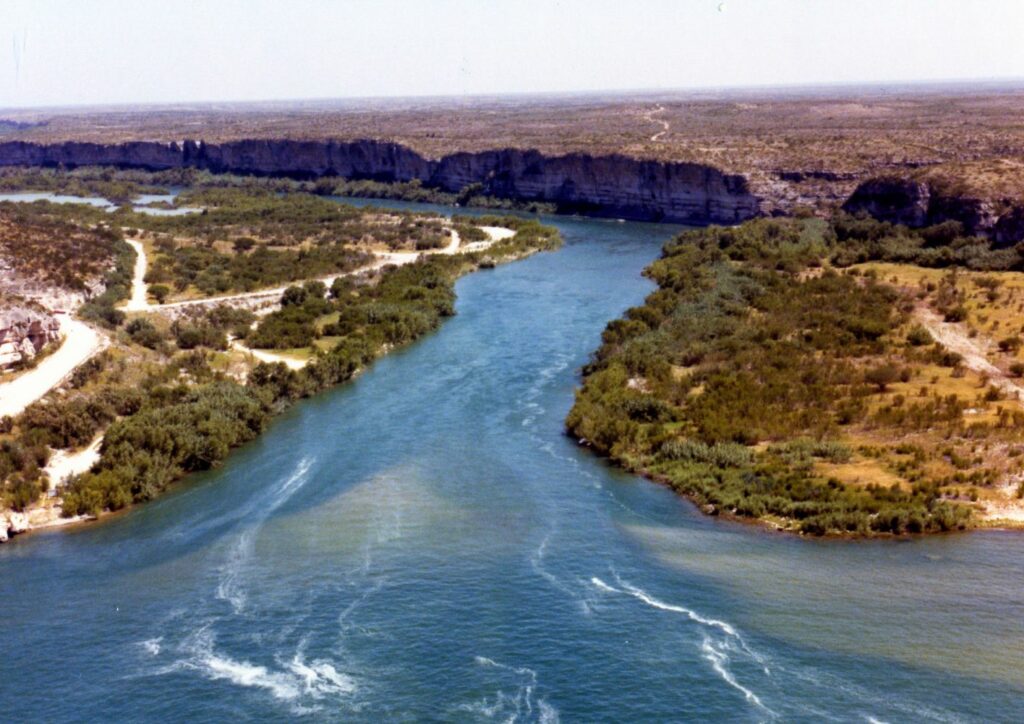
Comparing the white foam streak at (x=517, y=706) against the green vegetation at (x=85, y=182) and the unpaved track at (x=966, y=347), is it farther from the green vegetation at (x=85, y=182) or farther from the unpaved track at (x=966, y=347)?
the green vegetation at (x=85, y=182)

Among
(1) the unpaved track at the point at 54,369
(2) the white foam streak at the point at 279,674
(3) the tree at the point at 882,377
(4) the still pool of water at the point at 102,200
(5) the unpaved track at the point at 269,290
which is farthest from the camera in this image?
(4) the still pool of water at the point at 102,200

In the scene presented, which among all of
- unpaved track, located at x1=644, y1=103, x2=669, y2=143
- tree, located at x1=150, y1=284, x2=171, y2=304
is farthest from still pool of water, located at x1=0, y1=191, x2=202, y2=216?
unpaved track, located at x1=644, y1=103, x2=669, y2=143

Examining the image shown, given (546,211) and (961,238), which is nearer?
(961,238)

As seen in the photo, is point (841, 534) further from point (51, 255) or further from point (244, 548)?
point (51, 255)

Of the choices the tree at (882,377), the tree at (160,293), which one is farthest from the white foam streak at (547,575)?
the tree at (160,293)

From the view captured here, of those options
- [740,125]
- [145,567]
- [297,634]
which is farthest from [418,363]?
[740,125]

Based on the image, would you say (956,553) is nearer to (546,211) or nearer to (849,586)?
(849,586)
